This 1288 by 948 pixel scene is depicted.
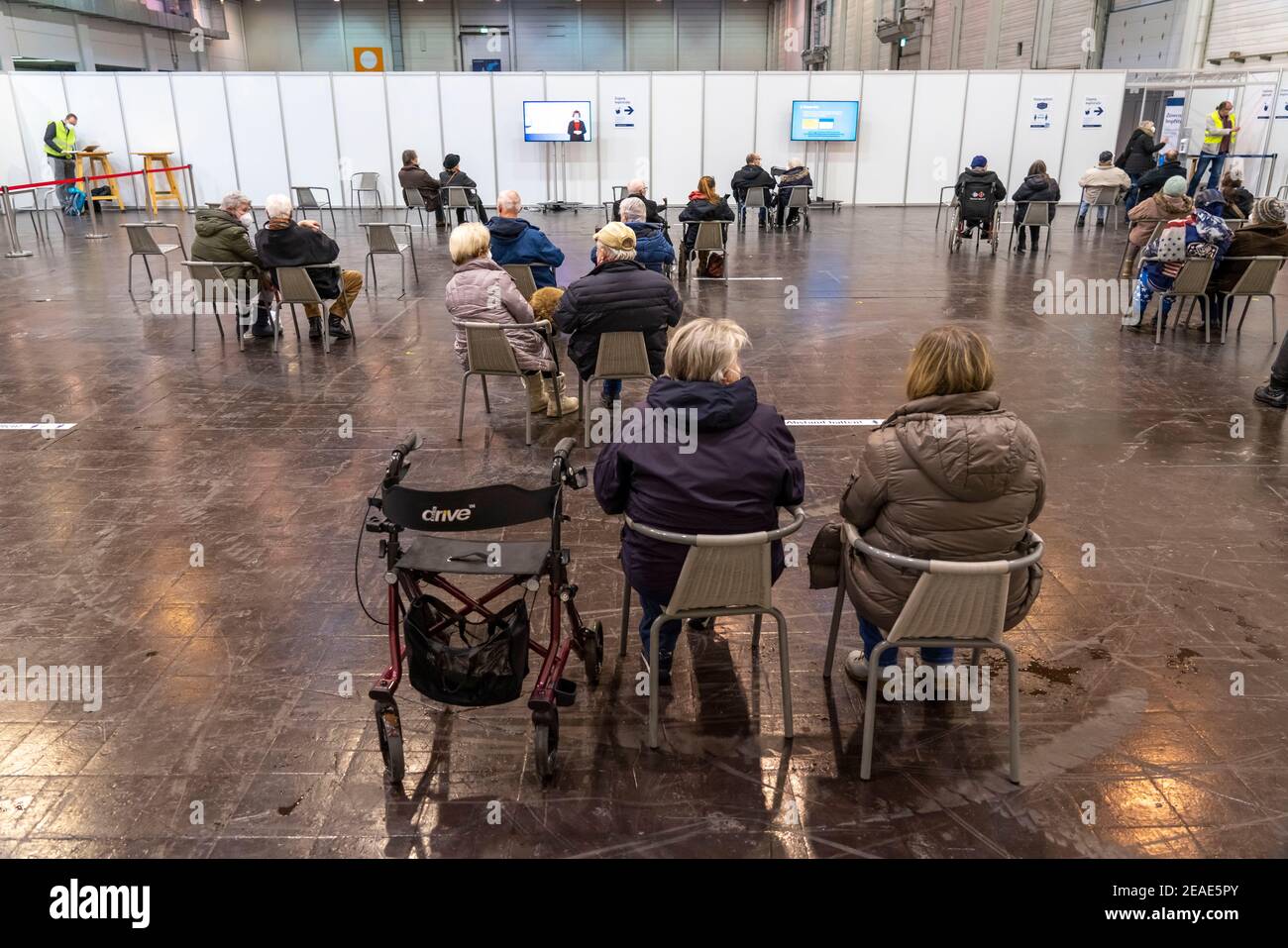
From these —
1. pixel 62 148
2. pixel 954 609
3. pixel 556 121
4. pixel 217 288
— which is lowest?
pixel 954 609

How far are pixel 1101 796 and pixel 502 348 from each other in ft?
12.2

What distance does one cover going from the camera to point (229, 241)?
7324 millimetres

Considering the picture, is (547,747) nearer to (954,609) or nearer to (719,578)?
(719,578)

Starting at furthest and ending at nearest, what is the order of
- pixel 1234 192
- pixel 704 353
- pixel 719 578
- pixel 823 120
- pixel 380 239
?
pixel 823 120 → pixel 1234 192 → pixel 380 239 → pixel 704 353 → pixel 719 578

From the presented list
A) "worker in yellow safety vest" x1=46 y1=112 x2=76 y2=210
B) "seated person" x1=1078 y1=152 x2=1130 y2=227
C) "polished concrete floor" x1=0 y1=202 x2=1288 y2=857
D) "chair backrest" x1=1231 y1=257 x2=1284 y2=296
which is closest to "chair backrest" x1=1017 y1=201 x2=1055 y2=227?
"seated person" x1=1078 y1=152 x2=1130 y2=227

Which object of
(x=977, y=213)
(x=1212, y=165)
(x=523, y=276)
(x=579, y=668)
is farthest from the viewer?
(x=1212, y=165)

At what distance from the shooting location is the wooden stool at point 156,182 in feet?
53.2

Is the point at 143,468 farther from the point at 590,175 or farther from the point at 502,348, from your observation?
the point at 590,175

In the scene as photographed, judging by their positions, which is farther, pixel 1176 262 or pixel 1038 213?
pixel 1038 213

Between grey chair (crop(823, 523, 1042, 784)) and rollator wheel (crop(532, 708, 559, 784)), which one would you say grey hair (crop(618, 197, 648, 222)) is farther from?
rollator wheel (crop(532, 708, 559, 784))

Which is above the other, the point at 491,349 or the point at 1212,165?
the point at 1212,165

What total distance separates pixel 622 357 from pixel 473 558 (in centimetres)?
259

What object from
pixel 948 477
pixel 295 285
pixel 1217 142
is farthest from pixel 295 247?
pixel 1217 142
